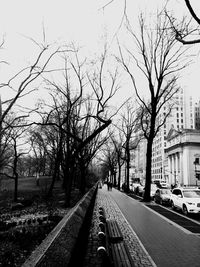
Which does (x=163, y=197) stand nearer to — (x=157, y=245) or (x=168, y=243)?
(x=168, y=243)

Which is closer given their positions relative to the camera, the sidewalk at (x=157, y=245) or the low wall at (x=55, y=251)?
the low wall at (x=55, y=251)

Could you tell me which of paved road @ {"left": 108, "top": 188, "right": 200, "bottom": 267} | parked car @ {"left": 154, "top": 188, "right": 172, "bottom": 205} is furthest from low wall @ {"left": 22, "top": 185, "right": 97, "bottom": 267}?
parked car @ {"left": 154, "top": 188, "right": 172, "bottom": 205}

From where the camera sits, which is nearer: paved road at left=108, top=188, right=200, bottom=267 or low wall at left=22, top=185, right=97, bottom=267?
low wall at left=22, top=185, right=97, bottom=267

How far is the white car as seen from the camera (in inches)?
607

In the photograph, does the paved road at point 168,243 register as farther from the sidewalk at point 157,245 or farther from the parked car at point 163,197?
the parked car at point 163,197

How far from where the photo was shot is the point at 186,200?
1631cm

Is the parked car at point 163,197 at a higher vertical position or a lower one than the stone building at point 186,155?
lower

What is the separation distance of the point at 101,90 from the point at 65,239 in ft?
44.9

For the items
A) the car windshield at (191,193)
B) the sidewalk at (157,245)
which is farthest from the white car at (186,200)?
the sidewalk at (157,245)

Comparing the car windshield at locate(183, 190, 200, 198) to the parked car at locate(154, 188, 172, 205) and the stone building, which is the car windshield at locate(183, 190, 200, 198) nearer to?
Result: the parked car at locate(154, 188, 172, 205)

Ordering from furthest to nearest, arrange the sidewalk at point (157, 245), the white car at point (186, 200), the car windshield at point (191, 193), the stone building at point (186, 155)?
1. the stone building at point (186, 155)
2. the car windshield at point (191, 193)
3. the white car at point (186, 200)
4. the sidewalk at point (157, 245)

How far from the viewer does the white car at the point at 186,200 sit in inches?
607

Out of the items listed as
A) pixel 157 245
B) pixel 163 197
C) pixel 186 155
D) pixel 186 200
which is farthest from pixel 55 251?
pixel 186 155

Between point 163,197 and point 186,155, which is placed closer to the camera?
point 163,197
